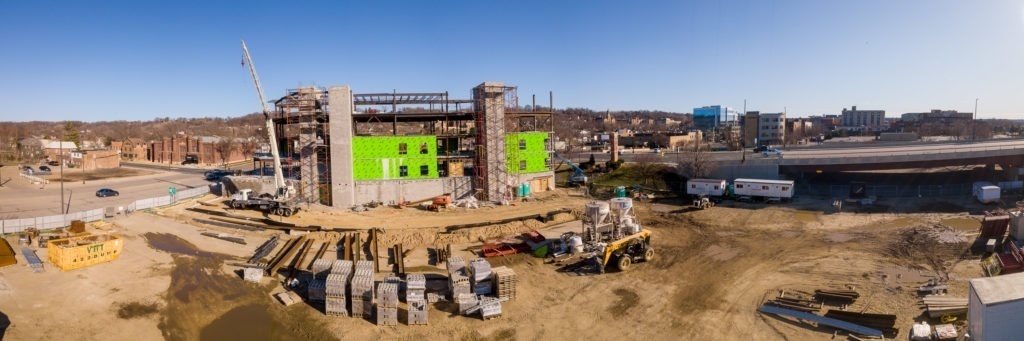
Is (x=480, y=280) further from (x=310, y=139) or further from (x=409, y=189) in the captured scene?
(x=310, y=139)

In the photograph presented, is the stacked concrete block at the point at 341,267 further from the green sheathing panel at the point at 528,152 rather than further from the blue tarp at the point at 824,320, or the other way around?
the green sheathing panel at the point at 528,152

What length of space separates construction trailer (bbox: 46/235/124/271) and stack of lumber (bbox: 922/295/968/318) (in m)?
35.9

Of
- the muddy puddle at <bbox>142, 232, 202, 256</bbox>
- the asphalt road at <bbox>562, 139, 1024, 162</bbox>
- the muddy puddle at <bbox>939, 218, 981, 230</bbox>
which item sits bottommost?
the muddy puddle at <bbox>142, 232, 202, 256</bbox>

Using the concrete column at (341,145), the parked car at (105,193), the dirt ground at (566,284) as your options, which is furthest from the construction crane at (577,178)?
the parked car at (105,193)

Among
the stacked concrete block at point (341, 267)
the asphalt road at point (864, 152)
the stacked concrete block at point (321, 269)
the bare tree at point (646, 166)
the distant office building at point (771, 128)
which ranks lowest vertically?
the stacked concrete block at point (321, 269)

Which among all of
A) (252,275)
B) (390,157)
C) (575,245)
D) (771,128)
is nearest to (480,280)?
(575,245)

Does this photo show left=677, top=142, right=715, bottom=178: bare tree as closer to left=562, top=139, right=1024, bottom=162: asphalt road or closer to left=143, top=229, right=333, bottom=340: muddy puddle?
left=562, top=139, right=1024, bottom=162: asphalt road

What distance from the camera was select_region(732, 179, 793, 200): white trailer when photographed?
41125 mm

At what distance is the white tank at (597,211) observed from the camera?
2833 centimetres

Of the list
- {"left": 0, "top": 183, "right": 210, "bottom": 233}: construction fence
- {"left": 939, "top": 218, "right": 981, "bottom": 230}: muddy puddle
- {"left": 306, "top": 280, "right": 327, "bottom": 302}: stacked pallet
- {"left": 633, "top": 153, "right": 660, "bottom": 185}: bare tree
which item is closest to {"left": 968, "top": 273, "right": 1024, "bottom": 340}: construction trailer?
{"left": 306, "top": 280, "right": 327, "bottom": 302}: stacked pallet

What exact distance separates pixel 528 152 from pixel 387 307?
97.5 ft

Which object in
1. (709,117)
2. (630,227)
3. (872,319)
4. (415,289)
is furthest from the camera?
(709,117)

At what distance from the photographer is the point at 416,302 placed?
19.4 metres

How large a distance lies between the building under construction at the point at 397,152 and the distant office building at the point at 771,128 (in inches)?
3045
